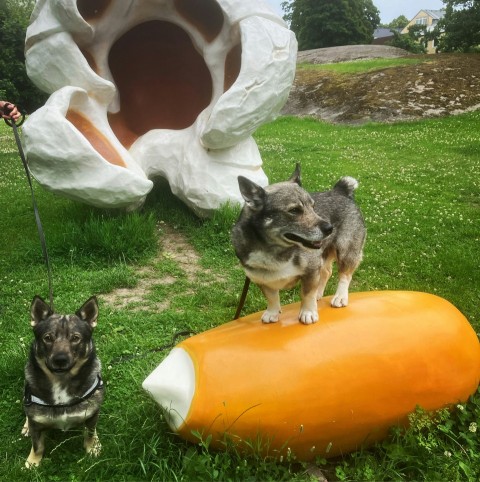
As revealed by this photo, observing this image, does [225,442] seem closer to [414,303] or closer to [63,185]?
[414,303]

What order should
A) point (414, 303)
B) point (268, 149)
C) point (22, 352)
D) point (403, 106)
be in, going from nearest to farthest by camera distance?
point (414, 303)
point (22, 352)
point (268, 149)
point (403, 106)

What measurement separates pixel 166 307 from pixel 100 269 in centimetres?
128

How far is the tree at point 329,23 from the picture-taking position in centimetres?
4050

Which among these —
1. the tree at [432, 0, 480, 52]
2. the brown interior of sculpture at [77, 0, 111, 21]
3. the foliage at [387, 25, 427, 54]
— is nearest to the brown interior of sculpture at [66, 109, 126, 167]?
the brown interior of sculpture at [77, 0, 111, 21]

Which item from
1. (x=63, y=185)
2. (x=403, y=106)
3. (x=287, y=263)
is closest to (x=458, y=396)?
(x=287, y=263)

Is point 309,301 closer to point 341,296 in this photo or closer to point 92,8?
point 341,296

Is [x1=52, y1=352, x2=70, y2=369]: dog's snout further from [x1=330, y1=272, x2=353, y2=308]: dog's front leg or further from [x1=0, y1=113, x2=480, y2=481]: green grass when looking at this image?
[x1=330, y1=272, x2=353, y2=308]: dog's front leg

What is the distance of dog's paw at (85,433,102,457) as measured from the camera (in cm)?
322

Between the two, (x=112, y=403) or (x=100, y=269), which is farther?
(x=100, y=269)

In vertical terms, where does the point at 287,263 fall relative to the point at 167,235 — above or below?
above

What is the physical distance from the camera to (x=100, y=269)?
6.09 meters

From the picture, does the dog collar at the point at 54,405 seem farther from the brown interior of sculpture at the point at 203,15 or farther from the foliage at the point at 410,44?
the foliage at the point at 410,44

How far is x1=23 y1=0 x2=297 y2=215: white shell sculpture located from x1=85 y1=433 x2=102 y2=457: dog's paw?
11.0ft

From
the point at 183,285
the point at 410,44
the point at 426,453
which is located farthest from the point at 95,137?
the point at 410,44
